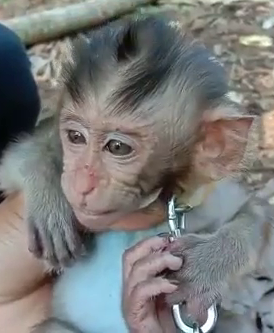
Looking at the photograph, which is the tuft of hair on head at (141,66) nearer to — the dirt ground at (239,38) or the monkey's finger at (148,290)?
the monkey's finger at (148,290)

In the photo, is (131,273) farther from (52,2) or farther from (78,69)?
(52,2)

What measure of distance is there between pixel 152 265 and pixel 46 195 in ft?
0.37

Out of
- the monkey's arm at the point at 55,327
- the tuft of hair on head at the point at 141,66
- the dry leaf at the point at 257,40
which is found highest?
the tuft of hair on head at the point at 141,66

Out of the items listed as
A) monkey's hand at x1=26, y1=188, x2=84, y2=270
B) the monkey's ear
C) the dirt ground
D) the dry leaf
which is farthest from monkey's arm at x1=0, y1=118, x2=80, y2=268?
the dry leaf

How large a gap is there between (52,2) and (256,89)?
0.72m

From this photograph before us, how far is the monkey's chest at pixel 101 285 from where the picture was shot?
2.37 ft

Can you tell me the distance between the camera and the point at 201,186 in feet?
2.32

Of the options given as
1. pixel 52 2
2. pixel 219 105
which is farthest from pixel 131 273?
pixel 52 2

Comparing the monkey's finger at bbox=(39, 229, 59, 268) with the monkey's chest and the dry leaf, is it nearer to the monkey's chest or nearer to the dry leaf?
the monkey's chest

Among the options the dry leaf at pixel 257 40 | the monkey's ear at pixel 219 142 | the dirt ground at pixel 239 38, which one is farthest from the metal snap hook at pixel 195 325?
the dry leaf at pixel 257 40

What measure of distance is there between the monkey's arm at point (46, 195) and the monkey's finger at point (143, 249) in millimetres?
48

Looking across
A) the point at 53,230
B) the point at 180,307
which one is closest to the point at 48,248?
the point at 53,230

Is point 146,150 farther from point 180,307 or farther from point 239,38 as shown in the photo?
point 239,38

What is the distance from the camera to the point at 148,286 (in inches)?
27.9
